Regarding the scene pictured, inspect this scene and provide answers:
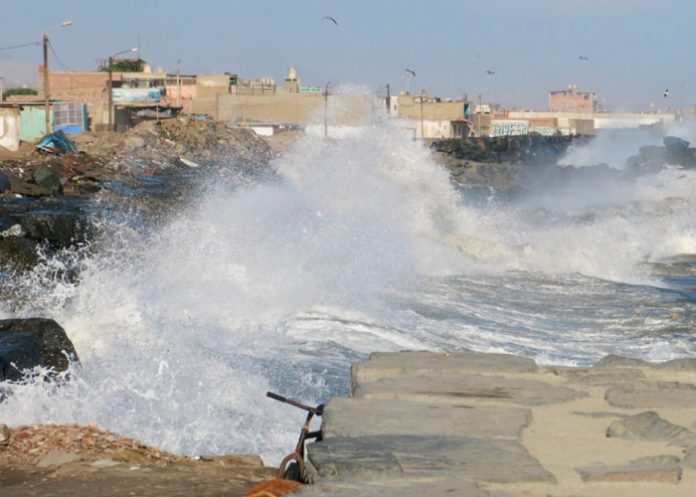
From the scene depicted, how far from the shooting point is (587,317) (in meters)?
14.8

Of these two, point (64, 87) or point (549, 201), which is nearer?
point (549, 201)

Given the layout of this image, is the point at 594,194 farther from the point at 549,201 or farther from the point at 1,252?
the point at 1,252

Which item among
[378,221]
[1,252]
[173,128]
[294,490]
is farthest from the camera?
[173,128]

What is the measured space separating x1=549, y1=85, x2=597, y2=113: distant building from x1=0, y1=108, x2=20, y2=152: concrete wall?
370 feet

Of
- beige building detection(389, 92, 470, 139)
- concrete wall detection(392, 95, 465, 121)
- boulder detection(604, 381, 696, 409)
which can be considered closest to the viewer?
boulder detection(604, 381, 696, 409)

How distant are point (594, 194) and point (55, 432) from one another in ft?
147

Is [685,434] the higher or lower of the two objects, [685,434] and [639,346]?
the higher

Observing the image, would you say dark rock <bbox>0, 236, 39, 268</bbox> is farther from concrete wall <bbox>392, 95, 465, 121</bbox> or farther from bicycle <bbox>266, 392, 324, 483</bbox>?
concrete wall <bbox>392, 95, 465, 121</bbox>

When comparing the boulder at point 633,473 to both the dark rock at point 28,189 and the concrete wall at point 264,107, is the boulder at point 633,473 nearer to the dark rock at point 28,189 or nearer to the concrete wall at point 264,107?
the dark rock at point 28,189

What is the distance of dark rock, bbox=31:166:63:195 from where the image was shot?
87.1ft

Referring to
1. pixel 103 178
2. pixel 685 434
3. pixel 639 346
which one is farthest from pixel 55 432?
pixel 103 178

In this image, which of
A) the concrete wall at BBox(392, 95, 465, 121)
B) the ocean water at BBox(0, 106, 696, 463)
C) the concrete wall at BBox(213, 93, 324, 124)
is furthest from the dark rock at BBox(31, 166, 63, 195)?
the concrete wall at BBox(392, 95, 465, 121)

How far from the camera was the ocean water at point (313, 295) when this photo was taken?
22.8 feet

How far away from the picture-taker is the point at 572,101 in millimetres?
149250
